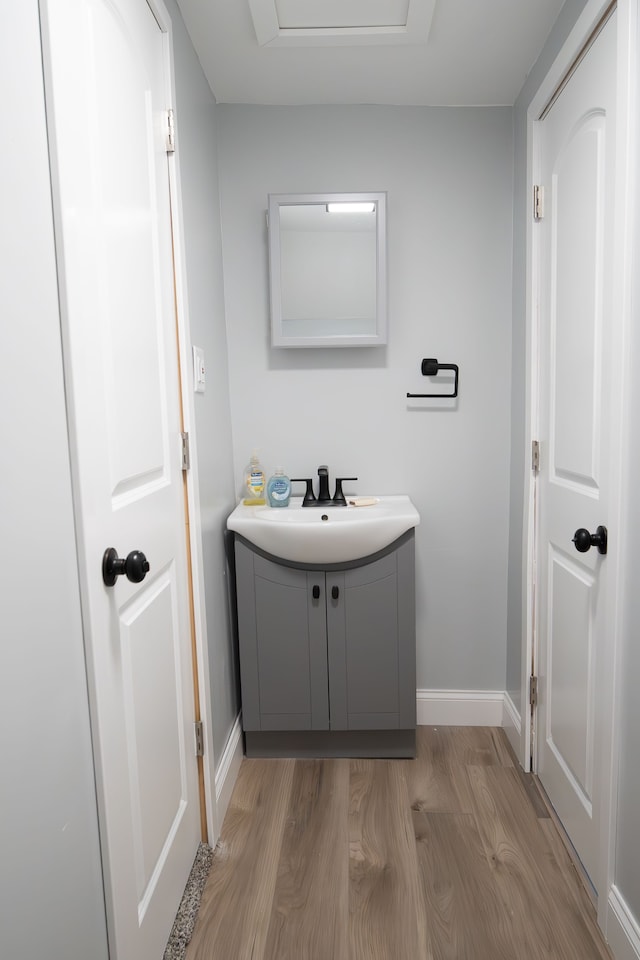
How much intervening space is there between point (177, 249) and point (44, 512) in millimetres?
953

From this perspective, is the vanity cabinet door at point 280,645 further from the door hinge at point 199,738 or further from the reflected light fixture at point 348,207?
the reflected light fixture at point 348,207

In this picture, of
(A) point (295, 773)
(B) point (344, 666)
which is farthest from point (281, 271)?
(A) point (295, 773)

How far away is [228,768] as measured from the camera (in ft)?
6.34

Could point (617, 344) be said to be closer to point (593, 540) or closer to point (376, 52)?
point (593, 540)

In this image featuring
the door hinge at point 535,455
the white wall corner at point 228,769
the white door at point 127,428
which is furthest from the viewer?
the door hinge at point 535,455

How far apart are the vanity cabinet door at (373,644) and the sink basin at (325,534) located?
0.32ft

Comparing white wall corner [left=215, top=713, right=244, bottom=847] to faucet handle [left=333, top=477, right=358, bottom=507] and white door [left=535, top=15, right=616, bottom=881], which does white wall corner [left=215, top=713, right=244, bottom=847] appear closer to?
faucet handle [left=333, top=477, right=358, bottom=507]

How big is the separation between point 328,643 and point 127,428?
3.84 ft

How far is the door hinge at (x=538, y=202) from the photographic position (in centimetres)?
187

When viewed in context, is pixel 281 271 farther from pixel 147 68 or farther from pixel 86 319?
pixel 86 319

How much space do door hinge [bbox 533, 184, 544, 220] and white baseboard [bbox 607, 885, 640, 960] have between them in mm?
1835

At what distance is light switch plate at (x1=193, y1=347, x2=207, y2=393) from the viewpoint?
1689 mm

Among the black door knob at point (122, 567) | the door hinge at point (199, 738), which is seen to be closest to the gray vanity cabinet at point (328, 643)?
the door hinge at point (199, 738)

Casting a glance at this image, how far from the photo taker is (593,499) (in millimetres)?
1479
